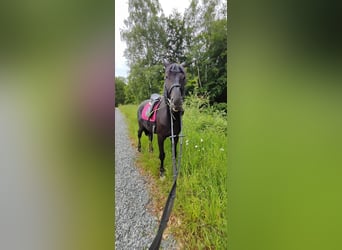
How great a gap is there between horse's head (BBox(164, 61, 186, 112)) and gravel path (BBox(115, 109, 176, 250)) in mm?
245

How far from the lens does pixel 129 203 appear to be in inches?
48.9

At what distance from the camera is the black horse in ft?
4.30

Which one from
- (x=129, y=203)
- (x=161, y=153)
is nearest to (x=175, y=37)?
(x=161, y=153)

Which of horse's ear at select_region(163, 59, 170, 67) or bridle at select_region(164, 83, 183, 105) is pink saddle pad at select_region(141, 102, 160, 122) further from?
horse's ear at select_region(163, 59, 170, 67)

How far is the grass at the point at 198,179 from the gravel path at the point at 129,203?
0.04 meters

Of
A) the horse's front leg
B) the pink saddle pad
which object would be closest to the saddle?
the pink saddle pad

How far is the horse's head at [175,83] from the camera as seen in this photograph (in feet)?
4.29

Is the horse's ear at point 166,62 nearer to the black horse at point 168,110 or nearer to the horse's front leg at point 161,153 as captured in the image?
the black horse at point 168,110

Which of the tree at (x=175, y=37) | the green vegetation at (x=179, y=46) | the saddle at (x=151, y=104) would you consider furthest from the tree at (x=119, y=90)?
the tree at (x=175, y=37)

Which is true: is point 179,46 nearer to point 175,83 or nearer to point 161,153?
point 175,83

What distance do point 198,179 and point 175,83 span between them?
1.44 ft
